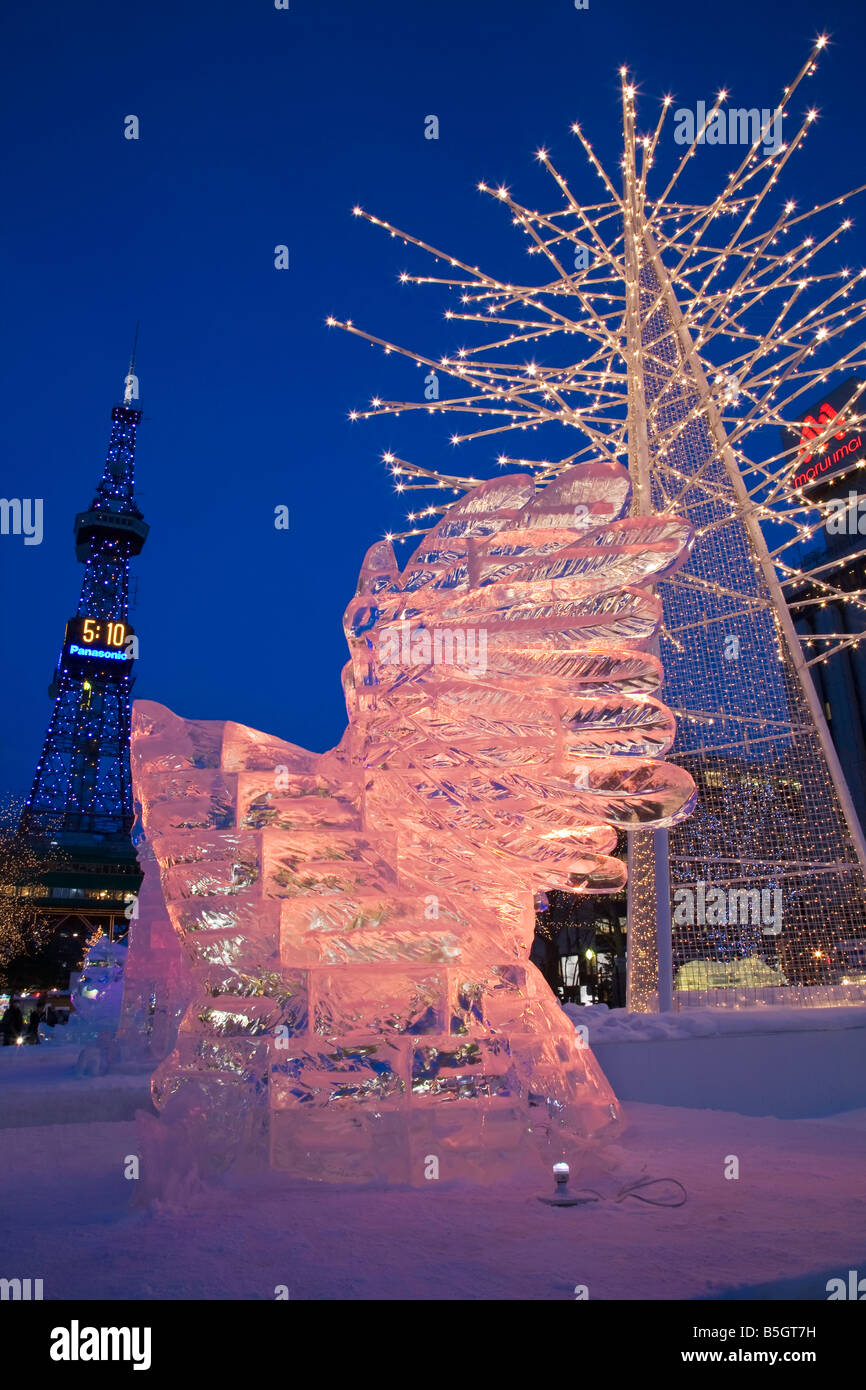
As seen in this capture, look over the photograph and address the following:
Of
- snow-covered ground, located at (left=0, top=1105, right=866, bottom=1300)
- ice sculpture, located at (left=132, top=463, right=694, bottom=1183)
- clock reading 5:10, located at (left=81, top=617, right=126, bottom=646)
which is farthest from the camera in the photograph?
clock reading 5:10, located at (left=81, top=617, right=126, bottom=646)

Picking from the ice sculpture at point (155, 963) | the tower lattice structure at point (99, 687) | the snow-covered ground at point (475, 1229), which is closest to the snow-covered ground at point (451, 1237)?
the snow-covered ground at point (475, 1229)

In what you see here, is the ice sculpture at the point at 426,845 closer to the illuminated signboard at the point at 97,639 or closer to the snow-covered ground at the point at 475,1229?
the snow-covered ground at the point at 475,1229

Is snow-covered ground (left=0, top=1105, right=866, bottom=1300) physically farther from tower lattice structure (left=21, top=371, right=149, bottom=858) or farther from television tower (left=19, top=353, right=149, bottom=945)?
tower lattice structure (left=21, top=371, right=149, bottom=858)

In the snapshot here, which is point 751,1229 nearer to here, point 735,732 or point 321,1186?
point 321,1186

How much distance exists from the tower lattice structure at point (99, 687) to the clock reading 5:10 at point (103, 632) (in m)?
0.06

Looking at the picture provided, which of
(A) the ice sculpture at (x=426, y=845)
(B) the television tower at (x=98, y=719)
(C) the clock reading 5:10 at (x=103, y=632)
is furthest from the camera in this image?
(C) the clock reading 5:10 at (x=103, y=632)

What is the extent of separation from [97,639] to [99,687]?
10.1 feet

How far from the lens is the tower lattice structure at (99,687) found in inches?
2055

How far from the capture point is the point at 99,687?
5638cm

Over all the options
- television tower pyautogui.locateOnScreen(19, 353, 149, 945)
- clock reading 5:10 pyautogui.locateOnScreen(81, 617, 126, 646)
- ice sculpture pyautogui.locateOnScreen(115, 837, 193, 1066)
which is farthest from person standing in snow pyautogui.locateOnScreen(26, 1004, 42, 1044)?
clock reading 5:10 pyautogui.locateOnScreen(81, 617, 126, 646)

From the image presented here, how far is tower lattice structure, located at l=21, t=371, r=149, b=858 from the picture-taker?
52.2m

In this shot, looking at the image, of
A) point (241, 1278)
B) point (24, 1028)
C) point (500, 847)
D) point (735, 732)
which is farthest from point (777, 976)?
point (24, 1028)

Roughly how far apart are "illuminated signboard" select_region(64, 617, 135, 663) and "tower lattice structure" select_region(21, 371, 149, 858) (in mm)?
62

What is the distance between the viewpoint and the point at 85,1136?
6082 millimetres
